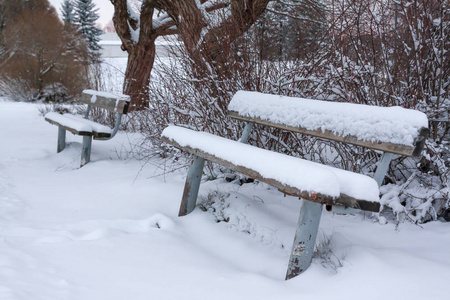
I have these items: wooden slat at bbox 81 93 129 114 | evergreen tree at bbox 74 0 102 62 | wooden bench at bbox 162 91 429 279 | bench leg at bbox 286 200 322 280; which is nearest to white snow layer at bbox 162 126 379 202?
wooden bench at bbox 162 91 429 279

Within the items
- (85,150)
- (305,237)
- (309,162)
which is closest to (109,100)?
(85,150)

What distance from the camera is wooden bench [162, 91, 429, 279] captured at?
5.76 ft

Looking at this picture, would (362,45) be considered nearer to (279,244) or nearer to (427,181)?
(427,181)

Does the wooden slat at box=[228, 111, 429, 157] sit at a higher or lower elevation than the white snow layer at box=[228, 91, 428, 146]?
lower

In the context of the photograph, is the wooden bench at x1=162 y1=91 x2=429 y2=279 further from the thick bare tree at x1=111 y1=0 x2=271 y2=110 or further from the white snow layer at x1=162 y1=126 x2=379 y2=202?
the thick bare tree at x1=111 y1=0 x2=271 y2=110

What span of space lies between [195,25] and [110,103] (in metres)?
1.45

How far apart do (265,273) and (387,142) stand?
36.3 inches

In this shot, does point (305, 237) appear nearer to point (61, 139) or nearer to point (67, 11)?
point (61, 139)

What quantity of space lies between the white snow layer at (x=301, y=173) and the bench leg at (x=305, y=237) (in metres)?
0.20

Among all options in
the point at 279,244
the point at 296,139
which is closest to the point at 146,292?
the point at 279,244

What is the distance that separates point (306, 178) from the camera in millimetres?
1740

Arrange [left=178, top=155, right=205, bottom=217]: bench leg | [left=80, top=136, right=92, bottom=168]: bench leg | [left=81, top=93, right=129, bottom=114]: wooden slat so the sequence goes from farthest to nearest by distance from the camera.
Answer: [left=80, top=136, right=92, bottom=168]: bench leg → [left=81, top=93, right=129, bottom=114]: wooden slat → [left=178, top=155, right=205, bottom=217]: bench leg

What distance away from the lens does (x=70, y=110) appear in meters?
10.9

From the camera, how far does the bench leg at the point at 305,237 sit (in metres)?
1.96
